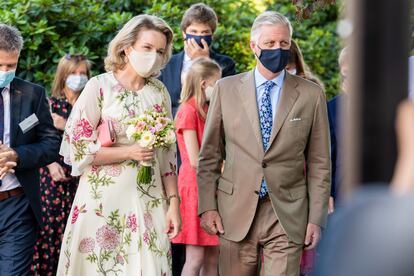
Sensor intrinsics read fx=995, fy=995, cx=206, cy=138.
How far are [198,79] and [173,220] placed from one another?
1.92 m

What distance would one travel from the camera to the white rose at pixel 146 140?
6.22 meters

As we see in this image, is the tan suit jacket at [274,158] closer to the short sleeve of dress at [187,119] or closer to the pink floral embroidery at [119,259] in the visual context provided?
the pink floral embroidery at [119,259]

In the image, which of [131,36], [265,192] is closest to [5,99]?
[131,36]

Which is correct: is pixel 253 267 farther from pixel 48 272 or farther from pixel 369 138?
pixel 369 138

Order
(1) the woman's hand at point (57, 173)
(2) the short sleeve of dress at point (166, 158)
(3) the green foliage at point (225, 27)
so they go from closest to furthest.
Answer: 1. (2) the short sleeve of dress at point (166, 158)
2. (1) the woman's hand at point (57, 173)
3. (3) the green foliage at point (225, 27)

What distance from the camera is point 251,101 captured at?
6.48 metres

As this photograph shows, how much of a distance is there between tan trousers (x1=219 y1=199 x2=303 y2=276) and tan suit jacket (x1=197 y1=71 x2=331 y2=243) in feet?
0.20

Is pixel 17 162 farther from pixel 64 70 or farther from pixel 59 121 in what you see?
pixel 64 70

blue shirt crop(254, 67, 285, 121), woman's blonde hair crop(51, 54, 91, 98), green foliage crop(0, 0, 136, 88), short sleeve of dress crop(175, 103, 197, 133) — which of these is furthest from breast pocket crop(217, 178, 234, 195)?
green foliage crop(0, 0, 136, 88)

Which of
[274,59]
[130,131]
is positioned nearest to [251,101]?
[274,59]

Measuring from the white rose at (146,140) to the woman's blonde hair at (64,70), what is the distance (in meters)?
3.15

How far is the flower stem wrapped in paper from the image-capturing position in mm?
6234

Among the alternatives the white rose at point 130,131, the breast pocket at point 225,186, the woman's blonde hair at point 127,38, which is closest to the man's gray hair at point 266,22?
the woman's blonde hair at point 127,38

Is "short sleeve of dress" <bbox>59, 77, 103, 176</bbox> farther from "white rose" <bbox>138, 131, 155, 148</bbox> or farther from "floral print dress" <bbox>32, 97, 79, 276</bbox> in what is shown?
"floral print dress" <bbox>32, 97, 79, 276</bbox>
